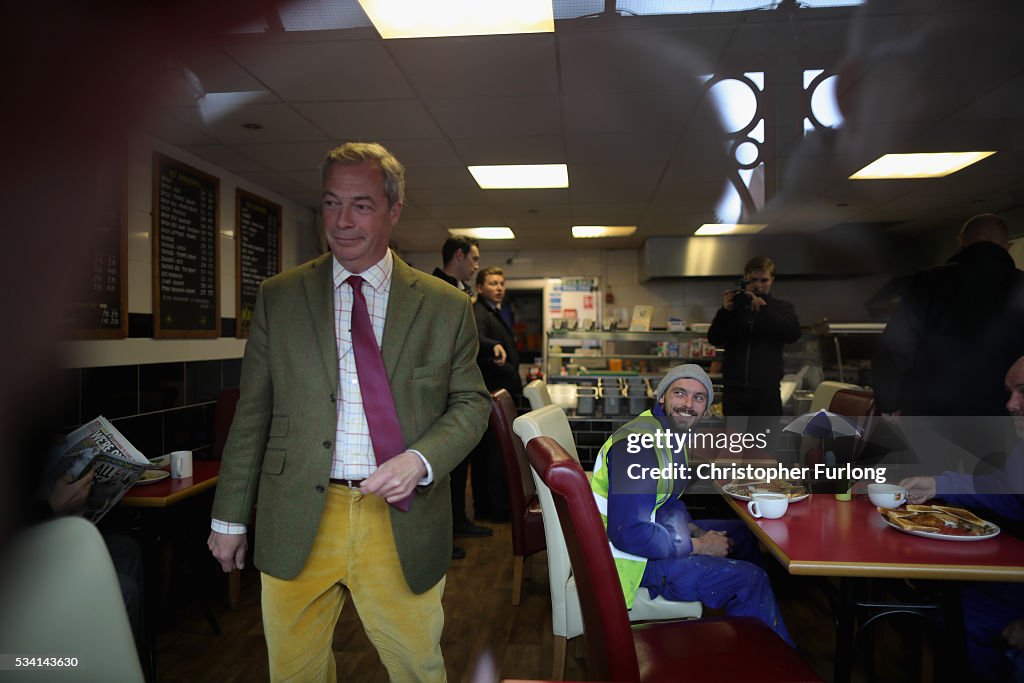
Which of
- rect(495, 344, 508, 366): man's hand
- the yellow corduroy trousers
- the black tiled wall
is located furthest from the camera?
rect(495, 344, 508, 366): man's hand

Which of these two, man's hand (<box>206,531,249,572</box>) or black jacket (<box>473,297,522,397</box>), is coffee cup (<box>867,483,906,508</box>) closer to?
man's hand (<box>206,531,249,572</box>)

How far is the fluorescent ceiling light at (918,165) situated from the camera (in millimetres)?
823

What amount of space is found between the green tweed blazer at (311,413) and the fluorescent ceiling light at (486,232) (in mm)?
3285

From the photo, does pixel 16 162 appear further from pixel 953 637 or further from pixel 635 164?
pixel 635 164

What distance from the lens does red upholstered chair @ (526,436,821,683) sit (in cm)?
73

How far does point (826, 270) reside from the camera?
3.52 ft

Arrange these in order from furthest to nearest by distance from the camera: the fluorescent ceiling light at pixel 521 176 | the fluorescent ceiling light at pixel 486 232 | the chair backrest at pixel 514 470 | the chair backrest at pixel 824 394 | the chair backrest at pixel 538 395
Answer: the fluorescent ceiling light at pixel 486 232 → the fluorescent ceiling light at pixel 521 176 → the chair backrest at pixel 538 395 → the chair backrest at pixel 514 470 → the chair backrest at pixel 824 394

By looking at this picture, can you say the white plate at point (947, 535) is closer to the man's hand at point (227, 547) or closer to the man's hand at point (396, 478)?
the man's hand at point (396, 478)

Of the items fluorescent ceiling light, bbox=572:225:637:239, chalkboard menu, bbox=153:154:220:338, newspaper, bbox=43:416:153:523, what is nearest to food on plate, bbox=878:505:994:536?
newspaper, bbox=43:416:153:523

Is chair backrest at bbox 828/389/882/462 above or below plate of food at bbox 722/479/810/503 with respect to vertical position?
above

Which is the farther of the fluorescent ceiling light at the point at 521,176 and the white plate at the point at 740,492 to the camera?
the fluorescent ceiling light at the point at 521,176

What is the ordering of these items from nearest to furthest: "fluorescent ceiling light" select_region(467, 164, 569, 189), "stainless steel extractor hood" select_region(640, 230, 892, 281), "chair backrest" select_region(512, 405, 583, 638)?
"stainless steel extractor hood" select_region(640, 230, 892, 281) < "chair backrest" select_region(512, 405, 583, 638) < "fluorescent ceiling light" select_region(467, 164, 569, 189)

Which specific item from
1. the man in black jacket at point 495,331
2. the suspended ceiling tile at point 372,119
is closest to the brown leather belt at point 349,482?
the suspended ceiling tile at point 372,119

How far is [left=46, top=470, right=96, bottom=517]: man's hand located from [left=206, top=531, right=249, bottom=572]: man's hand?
0.42m
